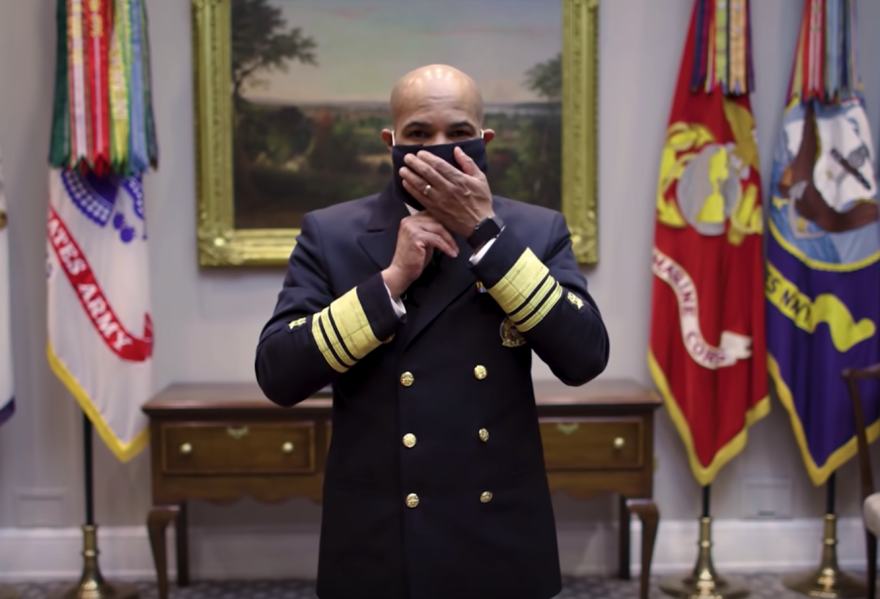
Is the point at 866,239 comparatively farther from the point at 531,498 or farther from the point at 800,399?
the point at 531,498

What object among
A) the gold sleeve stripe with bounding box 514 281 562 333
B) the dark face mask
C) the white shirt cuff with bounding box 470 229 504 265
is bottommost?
the gold sleeve stripe with bounding box 514 281 562 333

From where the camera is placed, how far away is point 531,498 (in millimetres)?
1599

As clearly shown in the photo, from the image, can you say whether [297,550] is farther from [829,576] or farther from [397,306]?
[397,306]

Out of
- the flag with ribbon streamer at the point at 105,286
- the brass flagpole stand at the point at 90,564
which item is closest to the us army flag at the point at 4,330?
the flag with ribbon streamer at the point at 105,286

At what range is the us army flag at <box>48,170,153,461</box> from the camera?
140 inches

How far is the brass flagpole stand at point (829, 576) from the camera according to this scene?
3748 mm

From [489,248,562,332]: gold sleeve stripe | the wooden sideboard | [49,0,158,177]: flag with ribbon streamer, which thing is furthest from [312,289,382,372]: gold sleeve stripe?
[49,0,158,177]: flag with ribbon streamer

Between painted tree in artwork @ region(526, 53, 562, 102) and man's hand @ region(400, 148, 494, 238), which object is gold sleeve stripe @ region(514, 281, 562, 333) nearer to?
man's hand @ region(400, 148, 494, 238)

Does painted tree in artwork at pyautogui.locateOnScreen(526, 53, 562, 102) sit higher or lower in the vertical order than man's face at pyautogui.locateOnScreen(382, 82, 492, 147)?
higher

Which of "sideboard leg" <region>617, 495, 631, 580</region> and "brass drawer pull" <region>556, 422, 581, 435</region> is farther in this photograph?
"sideboard leg" <region>617, 495, 631, 580</region>

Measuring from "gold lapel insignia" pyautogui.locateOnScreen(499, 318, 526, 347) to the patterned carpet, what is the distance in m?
2.46

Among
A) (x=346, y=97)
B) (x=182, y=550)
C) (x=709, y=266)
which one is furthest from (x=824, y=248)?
(x=182, y=550)

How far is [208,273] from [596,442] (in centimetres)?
172

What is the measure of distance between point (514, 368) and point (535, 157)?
2457mm
